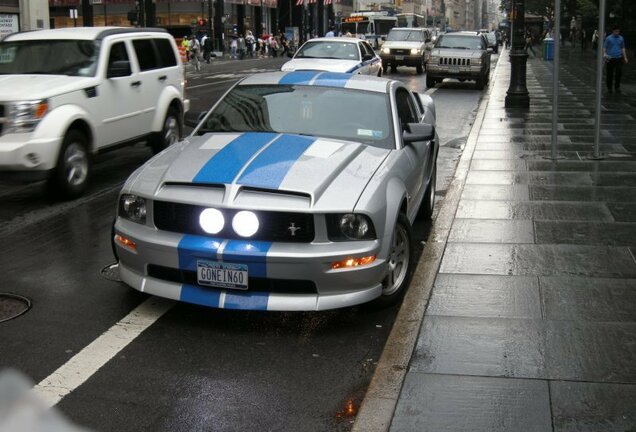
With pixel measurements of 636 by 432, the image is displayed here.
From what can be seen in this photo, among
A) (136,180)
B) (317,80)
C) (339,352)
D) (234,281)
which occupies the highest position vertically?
(317,80)

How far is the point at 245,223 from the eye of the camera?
498cm

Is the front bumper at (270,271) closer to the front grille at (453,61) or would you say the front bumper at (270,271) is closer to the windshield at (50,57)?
the windshield at (50,57)

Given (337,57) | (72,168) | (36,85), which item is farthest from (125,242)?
(337,57)

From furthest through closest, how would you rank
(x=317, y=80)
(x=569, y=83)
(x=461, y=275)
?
1. (x=569, y=83)
2. (x=317, y=80)
3. (x=461, y=275)

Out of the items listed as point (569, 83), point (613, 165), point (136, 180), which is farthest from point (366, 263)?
point (569, 83)

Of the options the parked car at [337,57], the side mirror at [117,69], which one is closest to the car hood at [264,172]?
the side mirror at [117,69]

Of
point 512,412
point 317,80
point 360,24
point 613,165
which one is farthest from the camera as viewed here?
point 360,24

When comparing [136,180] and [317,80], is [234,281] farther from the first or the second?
[317,80]

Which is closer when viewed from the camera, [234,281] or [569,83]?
[234,281]

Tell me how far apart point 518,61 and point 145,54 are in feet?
34.3

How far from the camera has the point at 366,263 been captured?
504 cm

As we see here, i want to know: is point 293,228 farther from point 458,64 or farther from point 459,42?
point 459,42

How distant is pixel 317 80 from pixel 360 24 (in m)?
55.0

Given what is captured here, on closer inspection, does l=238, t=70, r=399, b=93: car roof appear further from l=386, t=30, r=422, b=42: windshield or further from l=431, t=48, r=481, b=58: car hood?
l=386, t=30, r=422, b=42: windshield
